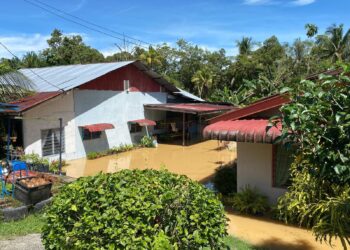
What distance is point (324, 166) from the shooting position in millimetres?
3582

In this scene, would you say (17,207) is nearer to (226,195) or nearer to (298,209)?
(226,195)

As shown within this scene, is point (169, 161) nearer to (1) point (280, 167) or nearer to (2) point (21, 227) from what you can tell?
(1) point (280, 167)

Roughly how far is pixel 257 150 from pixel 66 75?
16.0 m

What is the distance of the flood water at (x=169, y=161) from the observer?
17.5 m

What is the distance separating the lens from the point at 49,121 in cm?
1889

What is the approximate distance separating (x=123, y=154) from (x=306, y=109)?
19091mm

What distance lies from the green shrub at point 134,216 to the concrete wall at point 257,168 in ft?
19.4

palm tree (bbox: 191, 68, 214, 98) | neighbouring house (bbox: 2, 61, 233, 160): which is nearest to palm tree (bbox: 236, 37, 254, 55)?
palm tree (bbox: 191, 68, 214, 98)

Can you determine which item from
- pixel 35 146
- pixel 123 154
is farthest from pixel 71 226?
pixel 123 154

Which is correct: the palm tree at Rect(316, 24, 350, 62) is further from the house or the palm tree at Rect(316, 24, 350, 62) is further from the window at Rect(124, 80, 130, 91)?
the house

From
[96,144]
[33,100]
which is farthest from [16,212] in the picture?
[96,144]

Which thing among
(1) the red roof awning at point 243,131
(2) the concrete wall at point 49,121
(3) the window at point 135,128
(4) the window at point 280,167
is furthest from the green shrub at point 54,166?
(4) the window at point 280,167

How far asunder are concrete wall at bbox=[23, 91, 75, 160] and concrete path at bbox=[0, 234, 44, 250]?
9979 mm

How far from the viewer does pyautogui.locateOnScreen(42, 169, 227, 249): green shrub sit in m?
4.09
